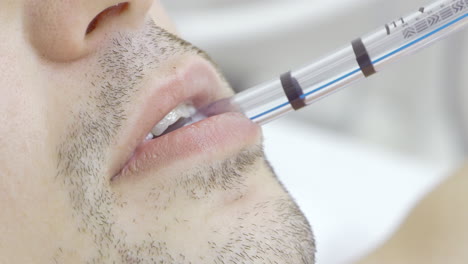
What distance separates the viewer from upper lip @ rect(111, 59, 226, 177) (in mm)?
575

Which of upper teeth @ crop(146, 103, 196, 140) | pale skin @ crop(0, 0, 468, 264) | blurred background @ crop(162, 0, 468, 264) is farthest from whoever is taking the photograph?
blurred background @ crop(162, 0, 468, 264)

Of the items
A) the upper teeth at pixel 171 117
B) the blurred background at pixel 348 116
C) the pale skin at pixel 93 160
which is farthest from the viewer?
the blurred background at pixel 348 116

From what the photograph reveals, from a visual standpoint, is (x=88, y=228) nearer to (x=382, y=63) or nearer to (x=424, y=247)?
(x=382, y=63)

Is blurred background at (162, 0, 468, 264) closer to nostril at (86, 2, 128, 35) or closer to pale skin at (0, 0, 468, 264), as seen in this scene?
pale skin at (0, 0, 468, 264)

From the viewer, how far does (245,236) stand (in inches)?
24.5

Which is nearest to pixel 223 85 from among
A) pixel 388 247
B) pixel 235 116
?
pixel 235 116

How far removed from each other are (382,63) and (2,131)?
0.41 metres

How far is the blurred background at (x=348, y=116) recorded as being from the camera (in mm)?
1258

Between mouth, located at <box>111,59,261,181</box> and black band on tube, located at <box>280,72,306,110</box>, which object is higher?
mouth, located at <box>111,59,261,181</box>

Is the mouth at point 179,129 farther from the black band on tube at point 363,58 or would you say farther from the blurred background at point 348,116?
the blurred background at point 348,116

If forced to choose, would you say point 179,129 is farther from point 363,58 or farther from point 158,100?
point 363,58

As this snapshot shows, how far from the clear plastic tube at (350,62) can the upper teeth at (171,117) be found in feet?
0.05

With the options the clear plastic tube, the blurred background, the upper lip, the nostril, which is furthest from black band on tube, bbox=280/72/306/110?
the blurred background

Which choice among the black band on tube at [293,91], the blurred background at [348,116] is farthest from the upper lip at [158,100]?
the blurred background at [348,116]
